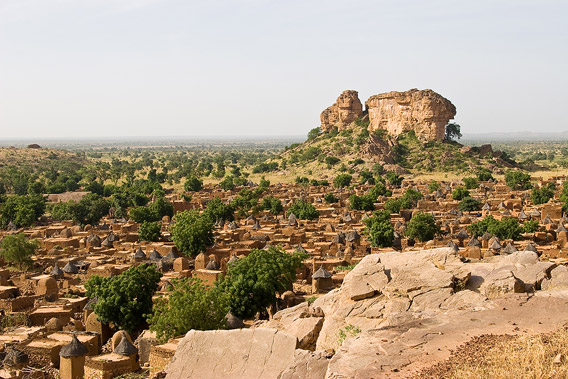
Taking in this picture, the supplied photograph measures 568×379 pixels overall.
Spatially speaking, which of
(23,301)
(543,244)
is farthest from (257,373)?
(543,244)

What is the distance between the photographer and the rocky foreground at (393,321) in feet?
33.7

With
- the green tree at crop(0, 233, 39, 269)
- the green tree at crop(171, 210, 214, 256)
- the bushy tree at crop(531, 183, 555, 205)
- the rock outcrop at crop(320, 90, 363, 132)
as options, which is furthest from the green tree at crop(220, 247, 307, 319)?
the rock outcrop at crop(320, 90, 363, 132)

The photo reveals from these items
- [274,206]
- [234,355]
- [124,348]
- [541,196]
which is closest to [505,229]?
[541,196]

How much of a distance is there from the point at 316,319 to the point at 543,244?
22901 millimetres

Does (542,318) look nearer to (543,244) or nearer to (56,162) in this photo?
(543,244)

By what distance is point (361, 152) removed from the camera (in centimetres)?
8712

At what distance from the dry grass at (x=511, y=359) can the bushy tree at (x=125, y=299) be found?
12.4 m

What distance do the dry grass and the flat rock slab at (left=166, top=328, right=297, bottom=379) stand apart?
10.0ft

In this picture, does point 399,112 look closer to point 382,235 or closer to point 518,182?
point 518,182

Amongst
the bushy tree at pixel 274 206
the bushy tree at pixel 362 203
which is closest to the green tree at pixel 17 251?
the bushy tree at pixel 274 206

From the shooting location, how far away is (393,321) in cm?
1216

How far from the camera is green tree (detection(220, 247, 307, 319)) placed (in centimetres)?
1992

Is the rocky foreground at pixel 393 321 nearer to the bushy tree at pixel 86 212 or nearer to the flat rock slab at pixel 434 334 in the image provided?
the flat rock slab at pixel 434 334

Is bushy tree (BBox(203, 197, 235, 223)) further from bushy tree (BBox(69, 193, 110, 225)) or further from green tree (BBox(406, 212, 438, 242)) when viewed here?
green tree (BBox(406, 212, 438, 242))
